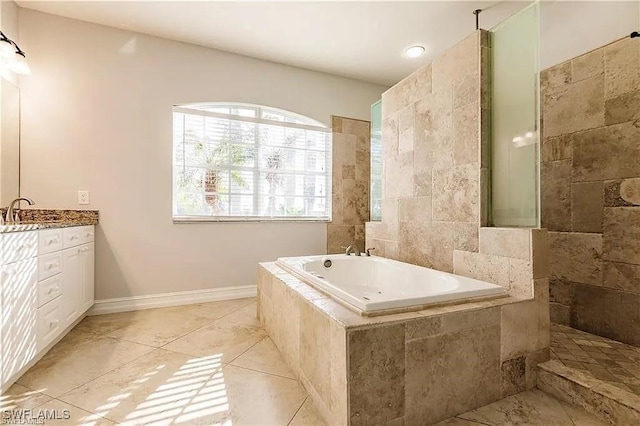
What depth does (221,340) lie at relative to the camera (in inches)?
86.6

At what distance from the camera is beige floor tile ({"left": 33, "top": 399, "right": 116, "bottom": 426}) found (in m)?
1.33

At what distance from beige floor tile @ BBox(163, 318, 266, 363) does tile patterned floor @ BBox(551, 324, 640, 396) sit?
188cm

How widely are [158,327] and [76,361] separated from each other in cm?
60

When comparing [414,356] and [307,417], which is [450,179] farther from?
[307,417]

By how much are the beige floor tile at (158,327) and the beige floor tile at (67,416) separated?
68cm

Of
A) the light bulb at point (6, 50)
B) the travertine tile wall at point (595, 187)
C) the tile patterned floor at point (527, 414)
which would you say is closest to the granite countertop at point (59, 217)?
the light bulb at point (6, 50)

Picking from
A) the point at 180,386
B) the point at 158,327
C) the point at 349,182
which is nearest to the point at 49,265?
the point at 158,327

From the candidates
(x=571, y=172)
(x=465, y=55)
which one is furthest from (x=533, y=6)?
(x=571, y=172)

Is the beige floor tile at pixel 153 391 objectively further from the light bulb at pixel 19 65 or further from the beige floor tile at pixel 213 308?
the light bulb at pixel 19 65

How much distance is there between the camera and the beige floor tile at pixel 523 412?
1331 mm

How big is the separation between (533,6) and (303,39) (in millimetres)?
1894

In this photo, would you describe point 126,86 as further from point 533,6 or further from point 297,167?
point 533,6

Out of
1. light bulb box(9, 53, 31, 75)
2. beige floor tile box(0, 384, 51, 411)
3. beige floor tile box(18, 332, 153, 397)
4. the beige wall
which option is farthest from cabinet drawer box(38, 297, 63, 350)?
light bulb box(9, 53, 31, 75)

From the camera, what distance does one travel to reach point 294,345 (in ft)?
5.65
